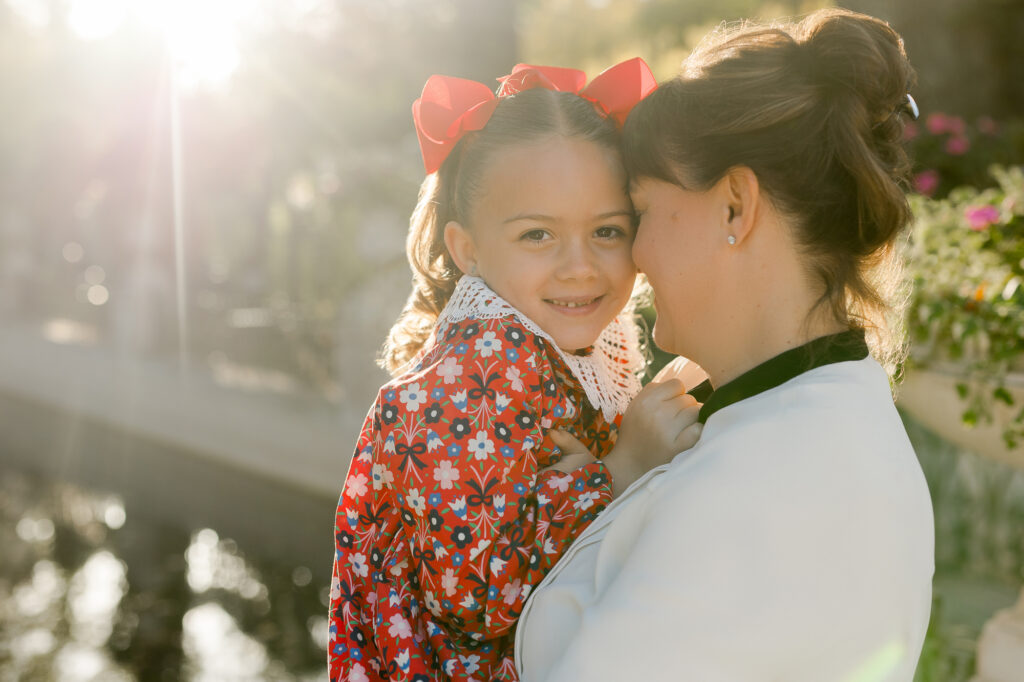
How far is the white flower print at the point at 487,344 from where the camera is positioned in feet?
5.24

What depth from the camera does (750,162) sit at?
138cm

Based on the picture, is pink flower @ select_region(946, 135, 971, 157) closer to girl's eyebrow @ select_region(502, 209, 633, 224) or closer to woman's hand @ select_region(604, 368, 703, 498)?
girl's eyebrow @ select_region(502, 209, 633, 224)

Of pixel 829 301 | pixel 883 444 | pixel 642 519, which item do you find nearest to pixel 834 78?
pixel 829 301

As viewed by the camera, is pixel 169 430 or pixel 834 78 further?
pixel 169 430

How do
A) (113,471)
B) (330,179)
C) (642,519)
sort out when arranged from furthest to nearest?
(113,471) → (330,179) → (642,519)

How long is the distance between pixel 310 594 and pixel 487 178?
460cm

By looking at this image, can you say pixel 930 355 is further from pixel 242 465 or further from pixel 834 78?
pixel 242 465

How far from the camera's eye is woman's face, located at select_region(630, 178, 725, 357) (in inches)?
57.6

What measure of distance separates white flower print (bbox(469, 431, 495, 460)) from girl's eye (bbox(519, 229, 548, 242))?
1.57 feet

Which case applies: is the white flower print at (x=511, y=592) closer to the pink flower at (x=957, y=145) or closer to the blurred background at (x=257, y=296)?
the blurred background at (x=257, y=296)

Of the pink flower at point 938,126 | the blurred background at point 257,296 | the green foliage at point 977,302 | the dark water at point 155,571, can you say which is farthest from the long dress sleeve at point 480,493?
the pink flower at point 938,126

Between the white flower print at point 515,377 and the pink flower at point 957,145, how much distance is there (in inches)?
318

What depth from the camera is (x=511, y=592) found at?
1494 millimetres

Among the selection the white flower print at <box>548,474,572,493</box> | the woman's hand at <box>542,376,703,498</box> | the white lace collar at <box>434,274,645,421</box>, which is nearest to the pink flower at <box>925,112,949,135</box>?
the white lace collar at <box>434,274,645,421</box>
